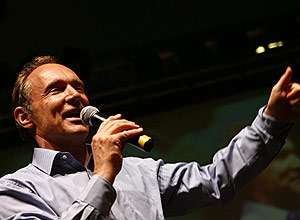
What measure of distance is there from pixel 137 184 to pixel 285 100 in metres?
0.55

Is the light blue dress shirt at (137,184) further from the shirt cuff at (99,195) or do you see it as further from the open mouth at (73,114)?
the open mouth at (73,114)

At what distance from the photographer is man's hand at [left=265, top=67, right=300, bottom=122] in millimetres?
1178

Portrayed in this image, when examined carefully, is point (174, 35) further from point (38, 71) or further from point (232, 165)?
point (232, 165)

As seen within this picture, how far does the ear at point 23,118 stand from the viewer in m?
1.67

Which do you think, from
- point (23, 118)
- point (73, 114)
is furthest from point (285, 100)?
point (23, 118)

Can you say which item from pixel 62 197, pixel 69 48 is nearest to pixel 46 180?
pixel 62 197

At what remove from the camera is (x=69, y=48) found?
296 centimetres

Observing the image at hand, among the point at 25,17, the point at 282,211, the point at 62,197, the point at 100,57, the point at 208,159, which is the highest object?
the point at 25,17

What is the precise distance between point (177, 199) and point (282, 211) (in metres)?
1.28

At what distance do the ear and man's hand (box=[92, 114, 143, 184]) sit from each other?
20.2 inches

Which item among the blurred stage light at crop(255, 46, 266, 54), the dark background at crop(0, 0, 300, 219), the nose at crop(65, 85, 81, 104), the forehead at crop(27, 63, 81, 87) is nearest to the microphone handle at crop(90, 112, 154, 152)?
the nose at crop(65, 85, 81, 104)

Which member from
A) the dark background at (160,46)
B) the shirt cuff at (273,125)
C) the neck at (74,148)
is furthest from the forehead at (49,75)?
the dark background at (160,46)

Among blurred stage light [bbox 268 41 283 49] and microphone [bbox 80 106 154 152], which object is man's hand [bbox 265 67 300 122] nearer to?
microphone [bbox 80 106 154 152]

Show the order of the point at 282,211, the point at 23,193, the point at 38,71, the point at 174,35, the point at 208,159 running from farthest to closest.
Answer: the point at 174,35 → the point at 208,159 → the point at 282,211 → the point at 38,71 → the point at 23,193
